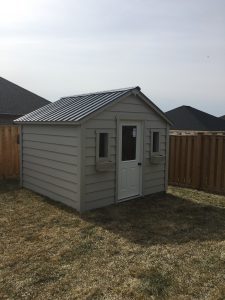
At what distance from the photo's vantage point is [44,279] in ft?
14.7

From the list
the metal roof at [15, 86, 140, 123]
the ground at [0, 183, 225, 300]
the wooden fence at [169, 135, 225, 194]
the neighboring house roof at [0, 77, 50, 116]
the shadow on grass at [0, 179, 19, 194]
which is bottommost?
the ground at [0, 183, 225, 300]

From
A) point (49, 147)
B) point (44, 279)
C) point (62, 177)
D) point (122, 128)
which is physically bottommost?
point (44, 279)

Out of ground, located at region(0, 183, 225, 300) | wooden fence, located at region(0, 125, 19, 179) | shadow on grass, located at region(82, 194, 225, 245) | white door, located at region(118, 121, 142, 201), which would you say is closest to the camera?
ground, located at region(0, 183, 225, 300)

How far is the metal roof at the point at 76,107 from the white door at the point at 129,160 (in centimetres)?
81

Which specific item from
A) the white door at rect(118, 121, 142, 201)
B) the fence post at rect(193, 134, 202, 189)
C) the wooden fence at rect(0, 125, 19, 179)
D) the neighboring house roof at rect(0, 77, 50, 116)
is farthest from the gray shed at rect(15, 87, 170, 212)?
the neighboring house roof at rect(0, 77, 50, 116)

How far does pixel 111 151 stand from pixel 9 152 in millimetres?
5126

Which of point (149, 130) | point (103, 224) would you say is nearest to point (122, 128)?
point (149, 130)

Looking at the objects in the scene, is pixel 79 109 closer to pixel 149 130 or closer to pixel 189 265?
pixel 149 130

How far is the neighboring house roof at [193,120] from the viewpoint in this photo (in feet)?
87.4

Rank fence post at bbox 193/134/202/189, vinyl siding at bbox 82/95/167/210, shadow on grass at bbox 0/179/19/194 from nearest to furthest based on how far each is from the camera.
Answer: vinyl siding at bbox 82/95/167/210 → shadow on grass at bbox 0/179/19/194 → fence post at bbox 193/134/202/189

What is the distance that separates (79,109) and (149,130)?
2.14 m

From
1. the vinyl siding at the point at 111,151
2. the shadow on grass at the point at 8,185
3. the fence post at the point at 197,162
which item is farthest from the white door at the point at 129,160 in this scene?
the shadow on grass at the point at 8,185

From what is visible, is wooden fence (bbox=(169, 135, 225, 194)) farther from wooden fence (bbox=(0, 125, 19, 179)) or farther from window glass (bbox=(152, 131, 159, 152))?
wooden fence (bbox=(0, 125, 19, 179))

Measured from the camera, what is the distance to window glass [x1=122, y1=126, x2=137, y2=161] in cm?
853
